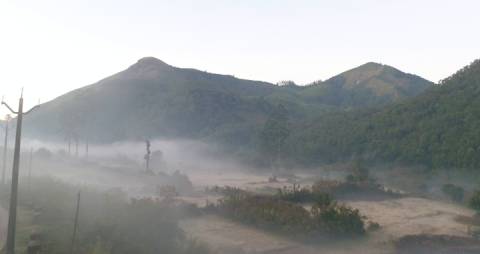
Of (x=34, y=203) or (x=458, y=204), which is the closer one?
(x=34, y=203)

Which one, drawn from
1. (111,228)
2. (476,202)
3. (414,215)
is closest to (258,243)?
(111,228)

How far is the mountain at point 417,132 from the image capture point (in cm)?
6551

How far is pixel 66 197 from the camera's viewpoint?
1309 inches

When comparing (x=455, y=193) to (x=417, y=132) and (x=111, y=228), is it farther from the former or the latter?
(x=111, y=228)

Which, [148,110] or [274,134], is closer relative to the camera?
[274,134]

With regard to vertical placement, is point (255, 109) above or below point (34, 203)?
above

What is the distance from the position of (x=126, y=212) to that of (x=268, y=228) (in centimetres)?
947

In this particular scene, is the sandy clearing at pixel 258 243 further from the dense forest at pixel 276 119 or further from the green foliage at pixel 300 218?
the dense forest at pixel 276 119

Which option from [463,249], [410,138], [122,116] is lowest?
[463,249]

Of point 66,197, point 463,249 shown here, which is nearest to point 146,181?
point 66,197

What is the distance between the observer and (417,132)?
75.1m

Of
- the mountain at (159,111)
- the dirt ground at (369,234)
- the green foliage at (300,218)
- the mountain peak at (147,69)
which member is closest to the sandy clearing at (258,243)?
the dirt ground at (369,234)

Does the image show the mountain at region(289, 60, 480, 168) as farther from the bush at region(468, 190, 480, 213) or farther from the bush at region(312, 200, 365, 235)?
the bush at region(312, 200, 365, 235)

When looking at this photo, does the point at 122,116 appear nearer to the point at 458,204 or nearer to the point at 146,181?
the point at 146,181
